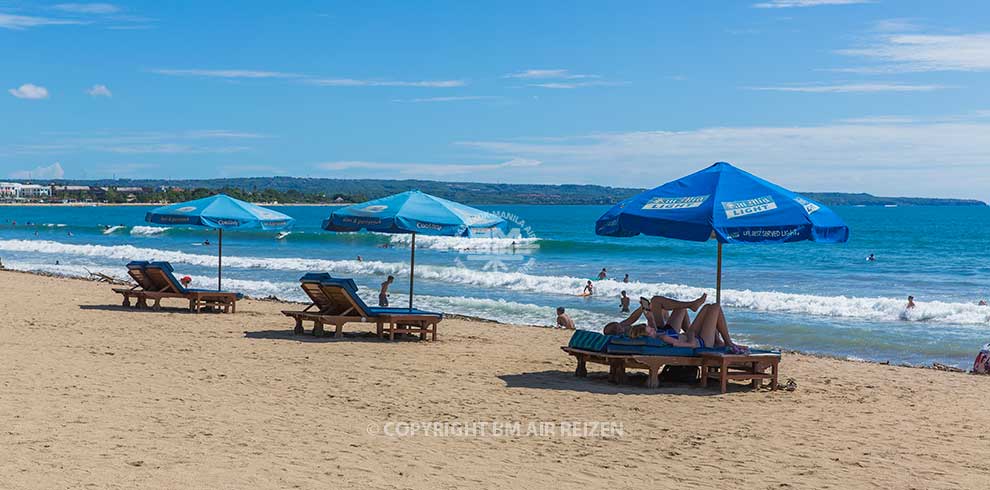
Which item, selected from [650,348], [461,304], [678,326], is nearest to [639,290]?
[461,304]

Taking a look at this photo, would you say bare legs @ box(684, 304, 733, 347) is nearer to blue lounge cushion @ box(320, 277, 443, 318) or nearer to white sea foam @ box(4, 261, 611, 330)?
blue lounge cushion @ box(320, 277, 443, 318)

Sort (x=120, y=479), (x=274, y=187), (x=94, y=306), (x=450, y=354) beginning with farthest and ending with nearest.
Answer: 1. (x=274, y=187)
2. (x=94, y=306)
3. (x=450, y=354)
4. (x=120, y=479)

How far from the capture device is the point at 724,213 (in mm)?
8969

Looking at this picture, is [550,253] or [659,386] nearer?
[659,386]

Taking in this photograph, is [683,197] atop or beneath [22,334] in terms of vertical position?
atop

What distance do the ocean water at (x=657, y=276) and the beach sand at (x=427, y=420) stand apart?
612cm

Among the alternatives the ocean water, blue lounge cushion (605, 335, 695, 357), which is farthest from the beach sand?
the ocean water

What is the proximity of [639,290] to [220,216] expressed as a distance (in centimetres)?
1453

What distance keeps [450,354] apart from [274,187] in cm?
19095

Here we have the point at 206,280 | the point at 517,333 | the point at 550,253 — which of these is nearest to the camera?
the point at 517,333

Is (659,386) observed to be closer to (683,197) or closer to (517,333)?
(683,197)

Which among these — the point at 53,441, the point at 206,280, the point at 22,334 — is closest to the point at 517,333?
the point at 22,334

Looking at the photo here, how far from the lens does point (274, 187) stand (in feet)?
650

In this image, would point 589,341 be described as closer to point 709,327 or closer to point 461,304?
point 709,327
